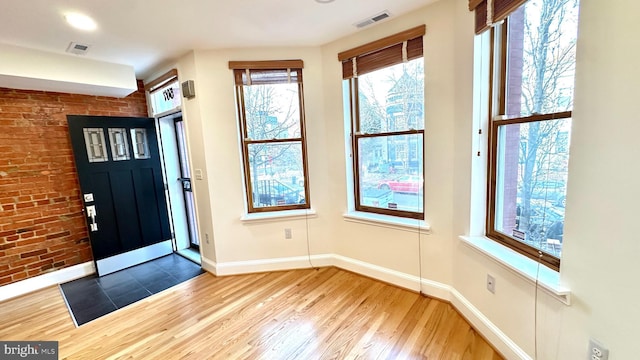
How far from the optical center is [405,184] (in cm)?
247

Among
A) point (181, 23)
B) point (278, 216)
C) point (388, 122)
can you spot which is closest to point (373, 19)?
point (388, 122)

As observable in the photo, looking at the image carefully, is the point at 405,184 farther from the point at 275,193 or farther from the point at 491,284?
the point at 275,193

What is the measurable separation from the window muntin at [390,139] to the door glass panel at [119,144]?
2.85 meters

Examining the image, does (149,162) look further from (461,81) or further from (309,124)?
(461,81)

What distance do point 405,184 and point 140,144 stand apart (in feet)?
10.9

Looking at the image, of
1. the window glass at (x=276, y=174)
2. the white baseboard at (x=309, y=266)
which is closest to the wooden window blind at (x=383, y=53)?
the window glass at (x=276, y=174)

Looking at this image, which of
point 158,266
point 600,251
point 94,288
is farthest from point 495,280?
point 94,288

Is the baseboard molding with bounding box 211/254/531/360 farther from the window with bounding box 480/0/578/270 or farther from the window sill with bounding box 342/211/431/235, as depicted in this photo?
the window with bounding box 480/0/578/270

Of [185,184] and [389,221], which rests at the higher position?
[185,184]

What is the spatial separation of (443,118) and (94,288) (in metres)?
3.88

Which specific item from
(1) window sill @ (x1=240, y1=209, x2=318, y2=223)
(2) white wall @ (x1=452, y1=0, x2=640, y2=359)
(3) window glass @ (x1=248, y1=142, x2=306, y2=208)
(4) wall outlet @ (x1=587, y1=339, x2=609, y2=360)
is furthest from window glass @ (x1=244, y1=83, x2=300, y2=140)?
(4) wall outlet @ (x1=587, y1=339, x2=609, y2=360)

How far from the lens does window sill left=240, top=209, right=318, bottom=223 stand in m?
2.92

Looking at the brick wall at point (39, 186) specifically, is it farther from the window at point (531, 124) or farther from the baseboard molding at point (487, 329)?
the window at point (531, 124)

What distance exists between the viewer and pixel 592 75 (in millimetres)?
1157
